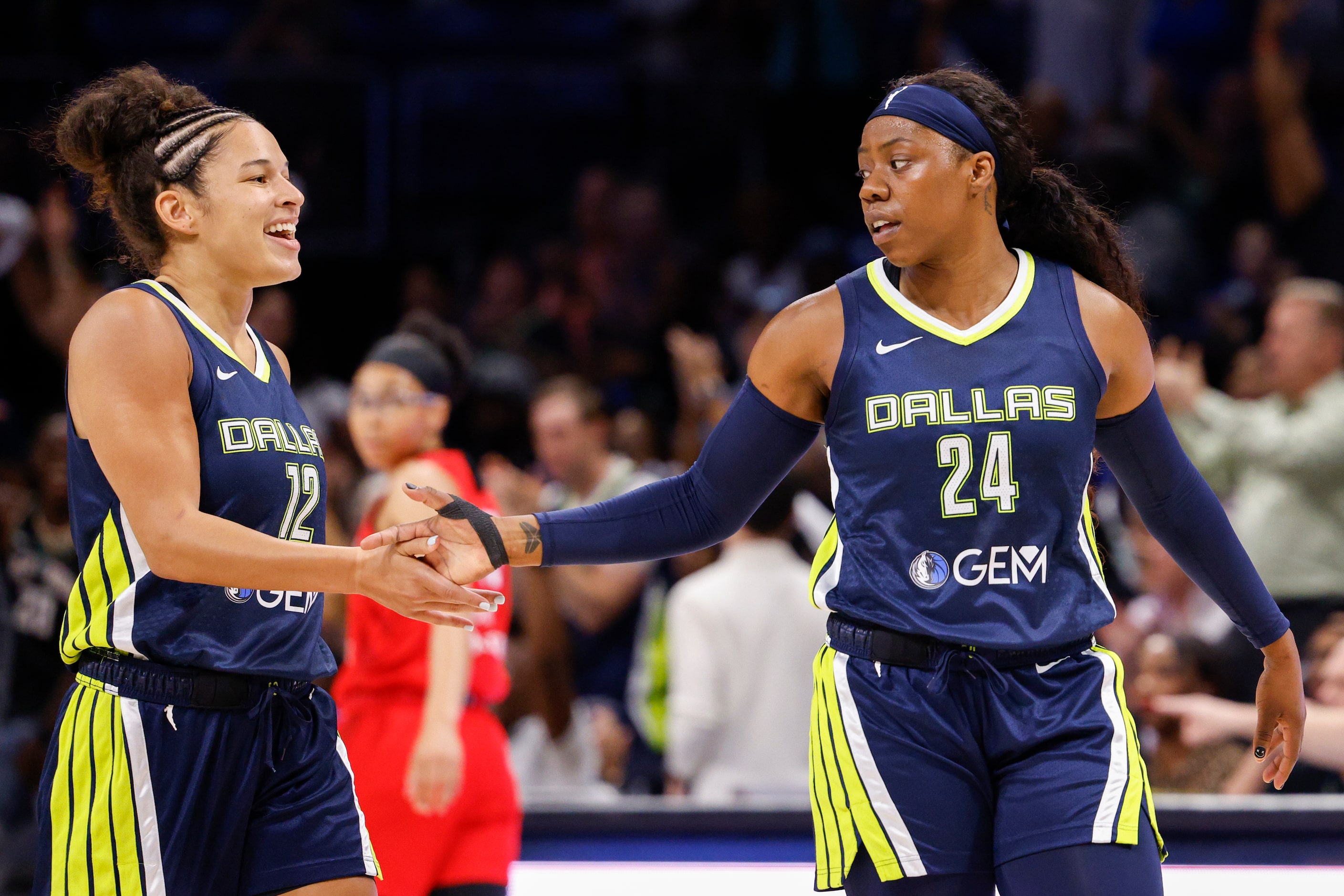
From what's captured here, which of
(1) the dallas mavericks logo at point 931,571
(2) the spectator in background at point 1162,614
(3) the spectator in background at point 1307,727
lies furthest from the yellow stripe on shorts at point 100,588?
(2) the spectator in background at point 1162,614

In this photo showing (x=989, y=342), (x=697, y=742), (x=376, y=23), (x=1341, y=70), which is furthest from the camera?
(x=376, y=23)

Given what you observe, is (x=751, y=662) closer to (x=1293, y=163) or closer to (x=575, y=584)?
(x=575, y=584)

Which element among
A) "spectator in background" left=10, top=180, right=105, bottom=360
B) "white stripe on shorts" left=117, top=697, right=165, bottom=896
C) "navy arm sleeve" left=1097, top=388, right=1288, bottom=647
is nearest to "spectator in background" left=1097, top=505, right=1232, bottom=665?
"navy arm sleeve" left=1097, top=388, right=1288, bottom=647

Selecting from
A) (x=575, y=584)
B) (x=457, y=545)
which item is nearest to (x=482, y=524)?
(x=457, y=545)

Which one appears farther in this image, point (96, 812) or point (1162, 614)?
point (1162, 614)

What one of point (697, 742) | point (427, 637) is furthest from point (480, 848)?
point (697, 742)

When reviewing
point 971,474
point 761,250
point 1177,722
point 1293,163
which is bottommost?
point 1177,722

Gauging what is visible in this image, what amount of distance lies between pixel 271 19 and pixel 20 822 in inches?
190

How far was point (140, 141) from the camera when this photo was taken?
8.79 ft

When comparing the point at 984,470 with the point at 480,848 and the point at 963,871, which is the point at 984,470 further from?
the point at 480,848

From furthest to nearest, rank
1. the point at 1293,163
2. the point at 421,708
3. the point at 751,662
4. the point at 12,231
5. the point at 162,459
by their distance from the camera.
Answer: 1. the point at 12,231
2. the point at 1293,163
3. the point at 751,662
4. the point at 421,708
5. the point at 162,459

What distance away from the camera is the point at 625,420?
660 centimetres

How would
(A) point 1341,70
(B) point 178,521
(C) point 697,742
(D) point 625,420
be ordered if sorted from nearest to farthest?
(B) point 178,521 < (C) point 697,742 < (D) point 625,420 < (A) point 1341,70

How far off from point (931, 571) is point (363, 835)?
1.07m
